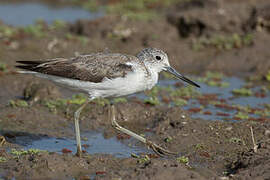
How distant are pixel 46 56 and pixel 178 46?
12.8ft

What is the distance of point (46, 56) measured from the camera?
13.2 meters

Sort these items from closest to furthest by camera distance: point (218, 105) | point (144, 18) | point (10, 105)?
point (10, 105)
point (218, 105)
point (144, 18)

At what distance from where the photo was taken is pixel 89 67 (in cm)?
791

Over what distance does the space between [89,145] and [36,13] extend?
10839mm

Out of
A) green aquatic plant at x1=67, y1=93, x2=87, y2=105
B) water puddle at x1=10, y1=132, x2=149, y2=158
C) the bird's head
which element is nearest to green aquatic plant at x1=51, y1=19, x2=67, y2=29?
green aquatic plant at x1=67, y1=93, x2=87, y2=105

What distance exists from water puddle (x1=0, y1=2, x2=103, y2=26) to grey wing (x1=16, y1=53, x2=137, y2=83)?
8.72 meters

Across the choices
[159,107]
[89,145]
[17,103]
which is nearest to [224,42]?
[159,107]

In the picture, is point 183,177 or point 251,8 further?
point 251,8

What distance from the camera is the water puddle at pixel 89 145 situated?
27.2 feet

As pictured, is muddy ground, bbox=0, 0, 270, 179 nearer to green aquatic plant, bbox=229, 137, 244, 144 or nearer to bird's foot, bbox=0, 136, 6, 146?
green aquatic plant, bbox=229, 137, 244, 144

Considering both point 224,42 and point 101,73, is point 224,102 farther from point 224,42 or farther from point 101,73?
point 101,73

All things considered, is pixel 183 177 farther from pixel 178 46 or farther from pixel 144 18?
pixel 144 18

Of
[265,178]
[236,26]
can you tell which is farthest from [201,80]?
[265,178]

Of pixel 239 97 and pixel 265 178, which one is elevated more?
pixel 265 178
